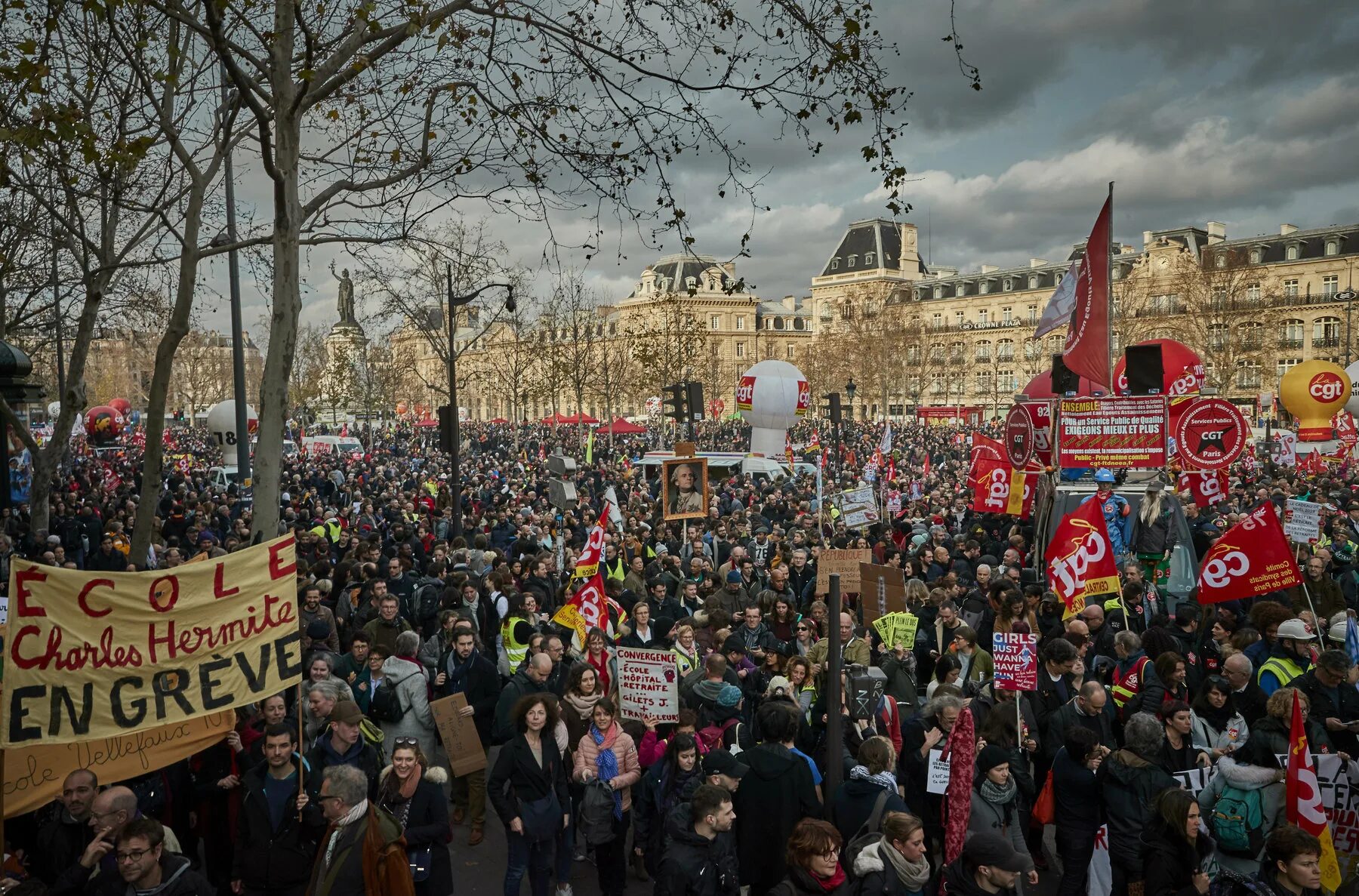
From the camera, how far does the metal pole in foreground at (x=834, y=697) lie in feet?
16.7

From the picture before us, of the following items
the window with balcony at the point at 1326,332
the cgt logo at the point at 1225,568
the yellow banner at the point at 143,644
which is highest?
the window with balcony at the point at 1326,332

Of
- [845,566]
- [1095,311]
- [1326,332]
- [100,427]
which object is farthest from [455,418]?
[1326,332]

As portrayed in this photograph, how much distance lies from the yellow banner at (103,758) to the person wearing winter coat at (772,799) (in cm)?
290

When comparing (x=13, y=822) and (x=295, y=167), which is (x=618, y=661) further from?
(x=295, y=167)

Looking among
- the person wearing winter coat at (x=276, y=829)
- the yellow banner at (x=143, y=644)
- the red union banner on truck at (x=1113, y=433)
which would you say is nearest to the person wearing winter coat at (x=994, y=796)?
the person wearing winter coat at (x=276, y=829)

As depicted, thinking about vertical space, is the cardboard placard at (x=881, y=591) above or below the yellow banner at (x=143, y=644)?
below

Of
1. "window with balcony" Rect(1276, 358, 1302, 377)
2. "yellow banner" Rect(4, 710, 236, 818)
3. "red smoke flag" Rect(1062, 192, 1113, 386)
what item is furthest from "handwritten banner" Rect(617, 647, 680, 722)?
"window with balcony" Rect(1276, 358, 1302, 377)

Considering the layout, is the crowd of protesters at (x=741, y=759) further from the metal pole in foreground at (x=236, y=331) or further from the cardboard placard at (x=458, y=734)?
the metal pole in foreground at (x=236, y=331)

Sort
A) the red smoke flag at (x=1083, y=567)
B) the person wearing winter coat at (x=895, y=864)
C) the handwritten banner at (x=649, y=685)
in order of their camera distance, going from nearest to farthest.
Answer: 1. the person wearing winter coat at (x=895, y=864)
2. the handwritten banner at (x=649, y=685)
3. the red smoke flag at (x=1083, y=567)

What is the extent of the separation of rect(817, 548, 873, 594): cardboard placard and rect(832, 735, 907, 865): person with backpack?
18.6 ft

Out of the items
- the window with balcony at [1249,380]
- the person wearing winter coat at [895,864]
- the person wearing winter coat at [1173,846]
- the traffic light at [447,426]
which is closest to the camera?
the person wearing winter coat at [895,864]

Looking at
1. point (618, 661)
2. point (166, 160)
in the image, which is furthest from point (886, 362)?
point (618, 661)

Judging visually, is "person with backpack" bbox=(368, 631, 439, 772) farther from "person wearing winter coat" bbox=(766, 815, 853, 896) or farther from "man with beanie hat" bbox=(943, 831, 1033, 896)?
"man with beanie hat" bbox=(943, 831, 1033, 896)

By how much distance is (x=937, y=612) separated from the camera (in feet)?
29.9
